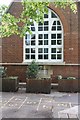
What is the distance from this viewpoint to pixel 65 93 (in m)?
14.8

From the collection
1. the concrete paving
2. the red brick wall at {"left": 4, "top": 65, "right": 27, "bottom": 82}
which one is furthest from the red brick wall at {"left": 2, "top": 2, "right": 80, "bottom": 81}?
the concrete paving

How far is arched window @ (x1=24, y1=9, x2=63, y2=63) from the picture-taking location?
1764 centimetres

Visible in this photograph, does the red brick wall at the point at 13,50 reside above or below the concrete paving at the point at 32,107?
above

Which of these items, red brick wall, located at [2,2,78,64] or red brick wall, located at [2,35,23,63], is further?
red brick wall, located at [2,35,23,63]

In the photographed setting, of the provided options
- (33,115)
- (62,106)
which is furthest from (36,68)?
(33,115)

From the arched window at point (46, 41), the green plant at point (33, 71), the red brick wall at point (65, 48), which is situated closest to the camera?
the green plant at point (33, 71)

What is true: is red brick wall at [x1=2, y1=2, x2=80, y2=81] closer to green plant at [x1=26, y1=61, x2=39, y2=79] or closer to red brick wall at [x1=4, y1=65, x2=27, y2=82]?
red brick wall at [x1=4, y1=65, x2=27, y2=82]

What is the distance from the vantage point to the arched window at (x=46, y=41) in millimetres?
17641

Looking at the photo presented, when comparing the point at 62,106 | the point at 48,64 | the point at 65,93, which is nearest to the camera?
the point at 62,106

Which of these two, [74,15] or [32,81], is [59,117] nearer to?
[32,81]

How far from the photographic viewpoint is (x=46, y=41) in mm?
17766

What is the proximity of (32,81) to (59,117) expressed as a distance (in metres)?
6.41

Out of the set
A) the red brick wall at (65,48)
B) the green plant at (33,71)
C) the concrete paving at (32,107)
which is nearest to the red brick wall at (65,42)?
the red brick wall at (65,48)

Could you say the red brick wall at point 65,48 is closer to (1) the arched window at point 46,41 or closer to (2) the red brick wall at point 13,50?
(2) the red brick wall at point 13,50
